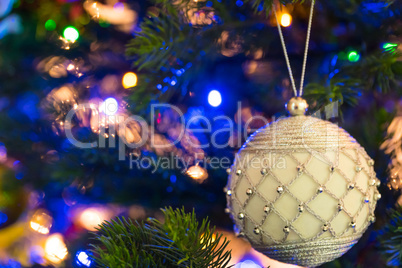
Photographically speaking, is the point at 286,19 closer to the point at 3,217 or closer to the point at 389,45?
the point at 389,45

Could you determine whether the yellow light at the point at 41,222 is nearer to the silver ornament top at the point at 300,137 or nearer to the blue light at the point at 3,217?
the blue light at the point at 3,217

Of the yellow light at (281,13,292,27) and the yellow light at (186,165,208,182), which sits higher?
the yellow light at (281,13,292,27)

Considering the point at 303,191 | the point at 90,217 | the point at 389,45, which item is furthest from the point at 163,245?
the point at 90,217

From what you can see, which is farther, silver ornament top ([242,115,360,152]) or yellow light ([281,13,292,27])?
yellow light ([281,13,292,27])

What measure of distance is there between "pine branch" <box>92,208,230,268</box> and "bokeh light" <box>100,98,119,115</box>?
356mm

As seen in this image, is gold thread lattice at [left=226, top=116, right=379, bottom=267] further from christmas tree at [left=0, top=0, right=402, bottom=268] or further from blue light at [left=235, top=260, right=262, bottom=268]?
blue light at [left=235, top=260, right=262, bottom=268]

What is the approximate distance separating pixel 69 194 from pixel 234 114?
42 centimetres

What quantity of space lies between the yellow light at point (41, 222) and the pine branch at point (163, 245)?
0.49 meters

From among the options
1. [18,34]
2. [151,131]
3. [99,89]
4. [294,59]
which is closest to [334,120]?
[294,59]

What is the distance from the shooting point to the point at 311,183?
0.50 meters

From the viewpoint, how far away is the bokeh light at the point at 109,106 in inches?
30.2

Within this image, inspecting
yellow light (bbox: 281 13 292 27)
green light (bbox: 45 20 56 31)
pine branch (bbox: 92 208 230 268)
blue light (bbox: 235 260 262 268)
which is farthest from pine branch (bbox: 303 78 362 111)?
green light (bbox: 45 20 56 31)

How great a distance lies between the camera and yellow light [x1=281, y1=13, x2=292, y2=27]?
73 centimetres

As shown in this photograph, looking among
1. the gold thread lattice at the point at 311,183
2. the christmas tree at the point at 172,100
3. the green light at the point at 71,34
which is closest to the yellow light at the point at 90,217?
the christmas tree at the point at 172,100
